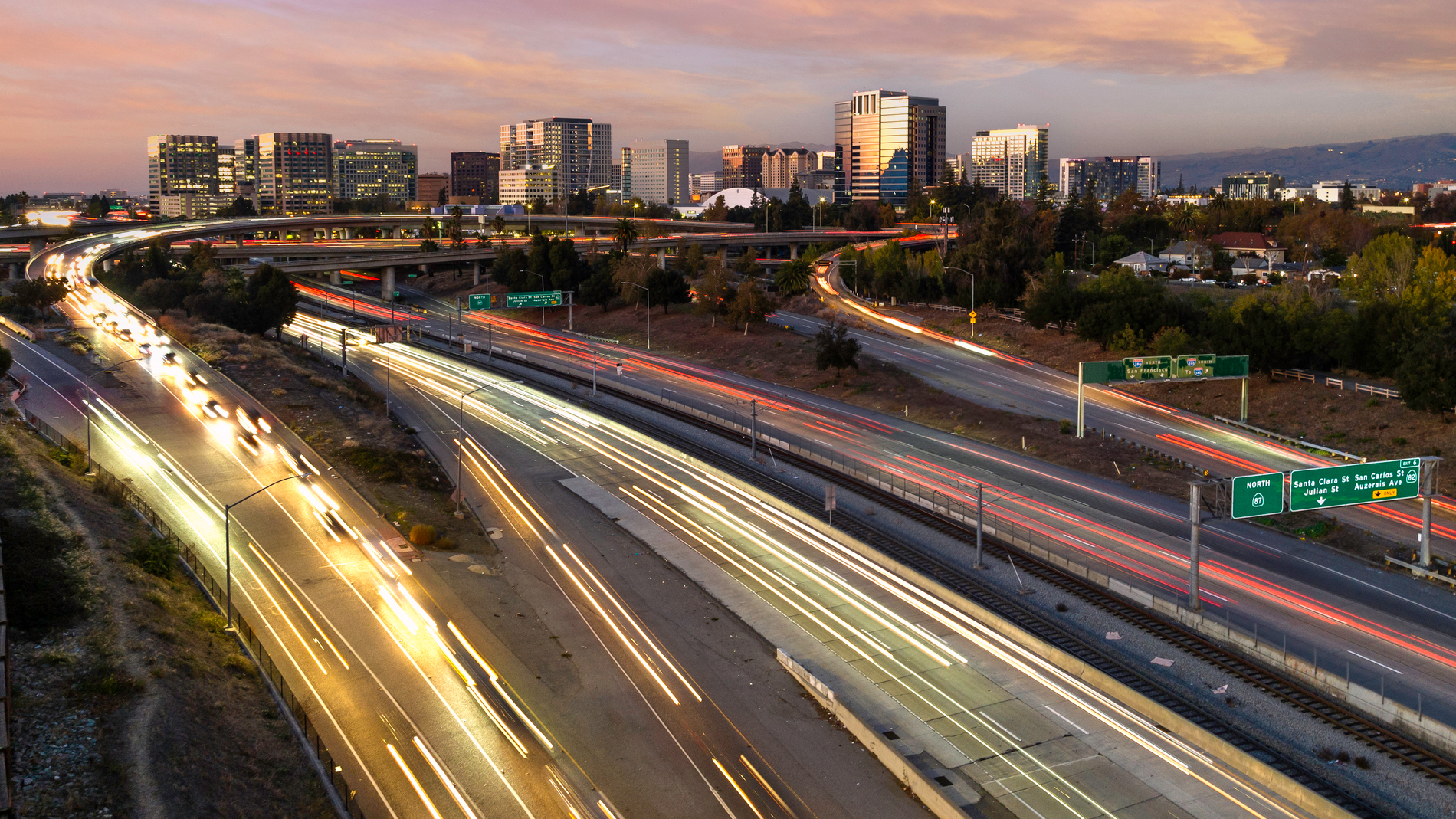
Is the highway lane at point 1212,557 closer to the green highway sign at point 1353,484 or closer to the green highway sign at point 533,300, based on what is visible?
the green highway sign at point 1353,484

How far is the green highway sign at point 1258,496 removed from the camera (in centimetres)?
3316

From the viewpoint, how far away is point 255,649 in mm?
29656

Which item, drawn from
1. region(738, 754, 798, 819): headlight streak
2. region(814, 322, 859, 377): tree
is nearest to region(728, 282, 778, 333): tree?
region(814, 322, 859, 377): tree

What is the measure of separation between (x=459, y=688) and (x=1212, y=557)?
27.4m

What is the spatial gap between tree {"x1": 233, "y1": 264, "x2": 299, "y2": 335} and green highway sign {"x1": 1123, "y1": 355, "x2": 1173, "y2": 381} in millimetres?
70187

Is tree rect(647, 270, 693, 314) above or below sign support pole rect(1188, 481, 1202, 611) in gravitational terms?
above

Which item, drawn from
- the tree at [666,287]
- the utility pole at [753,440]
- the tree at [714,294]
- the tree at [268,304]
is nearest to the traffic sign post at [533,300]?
the tree at [666,287]

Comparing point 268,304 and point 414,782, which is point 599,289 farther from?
point 414,782

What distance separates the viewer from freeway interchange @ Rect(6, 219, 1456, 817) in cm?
2425

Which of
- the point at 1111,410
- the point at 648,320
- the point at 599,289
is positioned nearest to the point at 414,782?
the point at 1111,410

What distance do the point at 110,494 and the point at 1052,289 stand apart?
221ft

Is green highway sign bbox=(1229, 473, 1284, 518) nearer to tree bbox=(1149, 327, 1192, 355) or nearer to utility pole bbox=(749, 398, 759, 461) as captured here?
utility pole bbox=(749, 398, 759, 461)

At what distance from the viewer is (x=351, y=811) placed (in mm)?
22203

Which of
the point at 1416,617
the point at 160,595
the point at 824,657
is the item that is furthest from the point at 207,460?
the point at 1416,617
